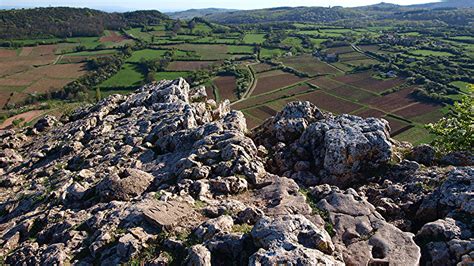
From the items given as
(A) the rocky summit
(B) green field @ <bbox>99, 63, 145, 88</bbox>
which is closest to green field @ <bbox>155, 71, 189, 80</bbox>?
(B) green field @ <bbox>99, 63, 145, 88</bbox>

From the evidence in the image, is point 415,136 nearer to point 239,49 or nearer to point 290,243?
point 290,243

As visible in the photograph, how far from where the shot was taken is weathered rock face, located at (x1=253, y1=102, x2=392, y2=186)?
23.5m

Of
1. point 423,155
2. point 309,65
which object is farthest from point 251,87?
point 423,155

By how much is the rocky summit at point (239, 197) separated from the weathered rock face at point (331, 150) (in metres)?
0.09

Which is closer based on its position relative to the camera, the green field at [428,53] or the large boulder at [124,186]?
the large boulder at [124,186]

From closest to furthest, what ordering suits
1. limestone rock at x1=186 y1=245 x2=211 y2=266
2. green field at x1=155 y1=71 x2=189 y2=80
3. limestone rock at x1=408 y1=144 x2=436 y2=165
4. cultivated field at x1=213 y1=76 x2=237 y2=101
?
limestone rock at x1=186 y1=245 x2=211 y2=266, limestone rock at x1=408 y1=144 x2=436 y2=165, cultivated field at x1=213 y1=76 x2=237 y2=101, green field at x1=155 y1=71 x2=189 y2=80

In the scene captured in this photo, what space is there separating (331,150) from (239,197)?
769 cm

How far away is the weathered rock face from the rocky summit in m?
0.09

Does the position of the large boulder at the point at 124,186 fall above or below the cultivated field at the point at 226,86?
above

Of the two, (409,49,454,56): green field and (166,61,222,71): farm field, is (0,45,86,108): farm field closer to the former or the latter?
(166,61,222,71): farm field

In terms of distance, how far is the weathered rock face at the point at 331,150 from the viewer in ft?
77.2

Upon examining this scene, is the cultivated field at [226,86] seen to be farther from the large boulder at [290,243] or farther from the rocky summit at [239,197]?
the large boulder at [290,243]

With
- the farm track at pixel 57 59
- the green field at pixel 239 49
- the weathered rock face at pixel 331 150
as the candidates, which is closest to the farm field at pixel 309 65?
the green field at pixel 239 49

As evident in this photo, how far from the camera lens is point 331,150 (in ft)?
77.9
